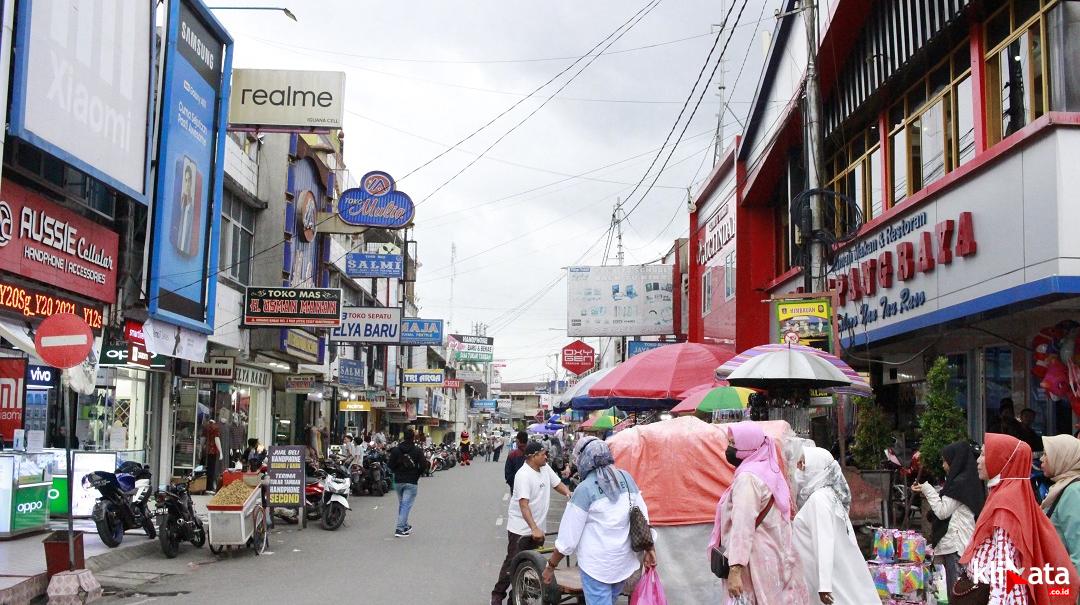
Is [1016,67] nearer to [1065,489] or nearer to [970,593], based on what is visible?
[1065,489]

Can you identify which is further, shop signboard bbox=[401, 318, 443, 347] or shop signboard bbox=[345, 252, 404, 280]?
shop signboard bbox=[401, 318, 443, 347]

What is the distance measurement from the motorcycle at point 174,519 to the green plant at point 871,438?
8.79 m

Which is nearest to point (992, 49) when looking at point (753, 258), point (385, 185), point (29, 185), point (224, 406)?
point (753, 258)

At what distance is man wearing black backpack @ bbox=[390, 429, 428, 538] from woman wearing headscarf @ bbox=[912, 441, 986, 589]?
986 centimetres

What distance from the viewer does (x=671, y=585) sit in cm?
930

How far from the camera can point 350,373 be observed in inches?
1553

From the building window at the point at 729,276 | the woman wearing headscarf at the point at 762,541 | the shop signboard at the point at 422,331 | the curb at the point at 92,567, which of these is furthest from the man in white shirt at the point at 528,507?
the shop signboard at the point at 422,331

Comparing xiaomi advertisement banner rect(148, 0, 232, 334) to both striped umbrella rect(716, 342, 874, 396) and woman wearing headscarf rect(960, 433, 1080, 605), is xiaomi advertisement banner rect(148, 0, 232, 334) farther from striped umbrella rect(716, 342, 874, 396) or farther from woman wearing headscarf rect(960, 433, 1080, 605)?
woman wearing headscarf rect(960, 433, 1080, 605)

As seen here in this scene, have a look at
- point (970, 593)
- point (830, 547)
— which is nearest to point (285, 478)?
point (830, 547)

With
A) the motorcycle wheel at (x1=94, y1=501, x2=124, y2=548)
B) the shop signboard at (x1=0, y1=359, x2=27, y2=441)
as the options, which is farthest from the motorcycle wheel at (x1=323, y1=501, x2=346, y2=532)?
the shop signboard at (x1=0, y1=359, x2=27, y2=441)

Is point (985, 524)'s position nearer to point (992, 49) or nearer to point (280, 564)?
point (992, 49)

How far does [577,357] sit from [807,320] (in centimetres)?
3307

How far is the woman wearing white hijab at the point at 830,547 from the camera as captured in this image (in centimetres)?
649

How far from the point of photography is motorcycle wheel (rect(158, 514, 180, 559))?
13219mm
